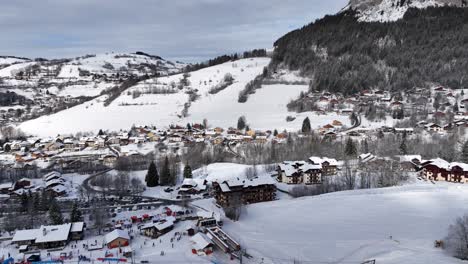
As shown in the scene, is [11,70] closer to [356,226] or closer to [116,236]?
[116,236]

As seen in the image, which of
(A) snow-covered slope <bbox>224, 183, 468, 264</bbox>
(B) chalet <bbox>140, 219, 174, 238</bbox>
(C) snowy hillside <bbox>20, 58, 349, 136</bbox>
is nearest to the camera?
(A) snow-covered slope <bbox>224, 183, 468, 264</bbox>

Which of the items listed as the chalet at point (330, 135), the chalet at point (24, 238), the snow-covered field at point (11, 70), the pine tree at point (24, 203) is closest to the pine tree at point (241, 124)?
the chalet at point (330, 135)

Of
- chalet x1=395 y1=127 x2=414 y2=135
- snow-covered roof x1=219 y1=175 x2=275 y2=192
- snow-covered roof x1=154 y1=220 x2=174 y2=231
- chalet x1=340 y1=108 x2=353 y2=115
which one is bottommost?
snow-covered roof x1=154 y1=220 x2=174 y2=231

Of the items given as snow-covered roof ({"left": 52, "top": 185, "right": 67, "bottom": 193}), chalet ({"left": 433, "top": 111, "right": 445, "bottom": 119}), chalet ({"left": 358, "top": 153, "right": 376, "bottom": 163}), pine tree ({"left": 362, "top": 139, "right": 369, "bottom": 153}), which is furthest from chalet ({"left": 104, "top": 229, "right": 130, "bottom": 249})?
chalet ({"left": 433, "top": 111, "right": 445, "bottom": 119})

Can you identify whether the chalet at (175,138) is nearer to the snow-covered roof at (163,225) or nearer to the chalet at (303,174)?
the chalet at (303,174)

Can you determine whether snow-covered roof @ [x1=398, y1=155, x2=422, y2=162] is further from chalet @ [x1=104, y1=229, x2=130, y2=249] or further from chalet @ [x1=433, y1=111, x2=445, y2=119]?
chalet @ [x1=104, y1=229, x2=130, y2=249]

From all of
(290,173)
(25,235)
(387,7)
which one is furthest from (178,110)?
(387,7)
